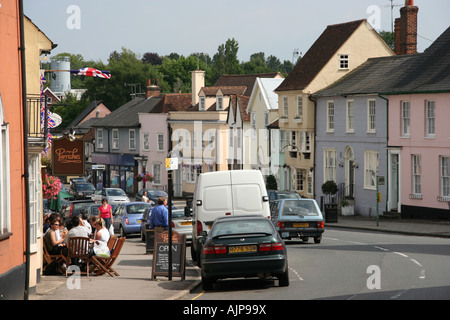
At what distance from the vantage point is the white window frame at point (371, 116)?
46.7m

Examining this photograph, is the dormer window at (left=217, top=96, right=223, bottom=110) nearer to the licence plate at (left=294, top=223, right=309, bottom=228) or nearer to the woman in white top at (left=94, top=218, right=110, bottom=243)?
the licence plate at (left=294, top=223, right=309, bottom=228)

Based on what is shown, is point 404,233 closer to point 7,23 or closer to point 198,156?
point 7,23

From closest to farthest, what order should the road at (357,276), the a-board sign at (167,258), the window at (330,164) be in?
1. the road at (357,276)
2. the a-board sign at (167,258)
3. the window at (330,164)

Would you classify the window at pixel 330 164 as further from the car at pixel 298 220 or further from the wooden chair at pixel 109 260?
the wooden chair at pixel 109 260

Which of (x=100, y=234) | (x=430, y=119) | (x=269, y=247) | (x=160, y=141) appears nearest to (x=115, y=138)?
(x=160, y=141)

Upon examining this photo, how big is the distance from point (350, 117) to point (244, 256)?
110 feet

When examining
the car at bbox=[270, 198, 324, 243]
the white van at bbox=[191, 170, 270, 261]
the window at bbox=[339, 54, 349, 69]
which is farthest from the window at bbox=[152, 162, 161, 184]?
the white van at bbox=[191, 170, 270, 261]

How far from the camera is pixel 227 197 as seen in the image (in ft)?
75.3

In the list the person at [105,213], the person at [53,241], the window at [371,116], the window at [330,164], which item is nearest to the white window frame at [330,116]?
the window at [330,164]

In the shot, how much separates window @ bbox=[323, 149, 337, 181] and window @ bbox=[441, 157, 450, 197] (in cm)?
1168

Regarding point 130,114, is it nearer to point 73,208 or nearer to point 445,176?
point 73,208

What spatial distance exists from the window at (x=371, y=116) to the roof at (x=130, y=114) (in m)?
36.2

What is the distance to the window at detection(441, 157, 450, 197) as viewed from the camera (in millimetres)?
40438
